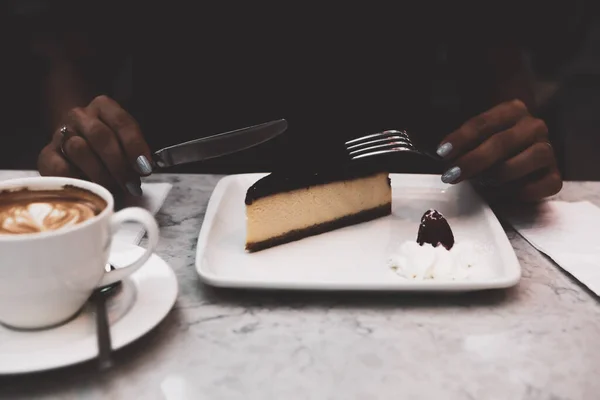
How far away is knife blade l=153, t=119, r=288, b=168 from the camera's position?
104 centimetres

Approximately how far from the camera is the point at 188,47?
1.49 meters

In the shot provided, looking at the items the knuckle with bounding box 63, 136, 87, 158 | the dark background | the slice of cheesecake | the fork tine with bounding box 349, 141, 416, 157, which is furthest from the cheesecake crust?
the dark background

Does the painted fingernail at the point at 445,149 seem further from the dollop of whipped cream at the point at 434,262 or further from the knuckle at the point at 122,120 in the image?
the knuckle at the point at 122,120

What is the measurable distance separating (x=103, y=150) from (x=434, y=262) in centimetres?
58

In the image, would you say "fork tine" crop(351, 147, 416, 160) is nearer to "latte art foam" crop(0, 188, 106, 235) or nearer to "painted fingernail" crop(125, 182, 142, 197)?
"painted fingernail" crop(125, 182, 142, 197)

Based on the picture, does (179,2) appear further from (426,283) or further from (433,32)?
(426,283)

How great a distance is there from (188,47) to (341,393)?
1.06 metres

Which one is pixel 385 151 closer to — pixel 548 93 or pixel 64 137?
pixel 64 137

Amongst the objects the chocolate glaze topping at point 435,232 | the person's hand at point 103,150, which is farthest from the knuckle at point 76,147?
the chocolate glaze topping at point 435,232

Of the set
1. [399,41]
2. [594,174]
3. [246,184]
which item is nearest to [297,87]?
[399,41]

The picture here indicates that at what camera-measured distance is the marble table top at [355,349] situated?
642 millimetres

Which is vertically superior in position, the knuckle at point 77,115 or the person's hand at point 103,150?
the knuckle at point 77,115

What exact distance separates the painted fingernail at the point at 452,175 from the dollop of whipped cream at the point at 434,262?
190 millimetres

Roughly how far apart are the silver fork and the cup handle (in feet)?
1.54
